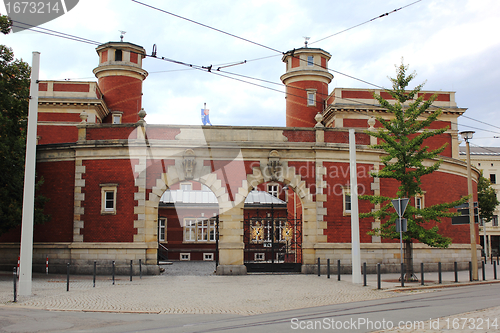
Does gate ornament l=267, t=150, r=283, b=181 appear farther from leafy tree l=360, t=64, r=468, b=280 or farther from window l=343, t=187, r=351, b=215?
leafy tree l=360, t=64, r=468, b=280

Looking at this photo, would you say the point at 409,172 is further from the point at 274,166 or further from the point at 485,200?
the point at 485,200

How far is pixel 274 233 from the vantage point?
124ft

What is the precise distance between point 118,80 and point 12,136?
21695mm

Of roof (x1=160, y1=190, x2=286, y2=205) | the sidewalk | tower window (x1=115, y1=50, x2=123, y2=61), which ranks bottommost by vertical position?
the sidewalk

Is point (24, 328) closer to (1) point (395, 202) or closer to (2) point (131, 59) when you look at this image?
(1) point (395, 202)

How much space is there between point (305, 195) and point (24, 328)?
50.7ft

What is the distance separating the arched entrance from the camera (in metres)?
22.7

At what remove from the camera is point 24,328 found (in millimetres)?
8984

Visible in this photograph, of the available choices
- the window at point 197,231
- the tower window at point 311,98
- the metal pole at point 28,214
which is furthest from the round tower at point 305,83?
the metal pole at point 28,214

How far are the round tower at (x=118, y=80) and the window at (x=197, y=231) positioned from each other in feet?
34.9

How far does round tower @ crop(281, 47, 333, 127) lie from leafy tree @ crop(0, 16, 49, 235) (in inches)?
994

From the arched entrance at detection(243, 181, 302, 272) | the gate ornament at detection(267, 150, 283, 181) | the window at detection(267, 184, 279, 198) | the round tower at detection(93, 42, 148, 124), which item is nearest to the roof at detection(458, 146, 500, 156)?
the window at detection(267, 184, 279, 198)

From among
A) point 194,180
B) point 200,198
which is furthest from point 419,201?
point 200,198

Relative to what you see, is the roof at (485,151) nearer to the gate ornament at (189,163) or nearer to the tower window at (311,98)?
the tower window at (311,98)
